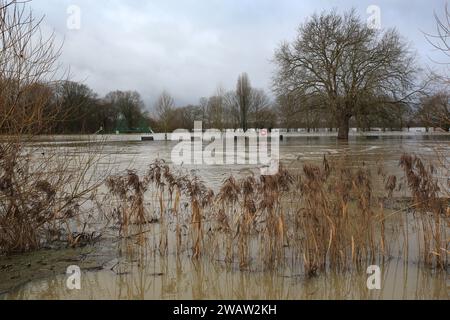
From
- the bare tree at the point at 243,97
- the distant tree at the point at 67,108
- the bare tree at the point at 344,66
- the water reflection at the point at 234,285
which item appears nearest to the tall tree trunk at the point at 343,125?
the bare tree at the point at 344,66

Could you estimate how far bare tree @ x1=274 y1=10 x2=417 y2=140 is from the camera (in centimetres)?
3356

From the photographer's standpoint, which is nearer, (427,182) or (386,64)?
(427,182)

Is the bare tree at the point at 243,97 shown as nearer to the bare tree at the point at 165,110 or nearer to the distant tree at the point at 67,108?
the bare tree at the point at 165,110

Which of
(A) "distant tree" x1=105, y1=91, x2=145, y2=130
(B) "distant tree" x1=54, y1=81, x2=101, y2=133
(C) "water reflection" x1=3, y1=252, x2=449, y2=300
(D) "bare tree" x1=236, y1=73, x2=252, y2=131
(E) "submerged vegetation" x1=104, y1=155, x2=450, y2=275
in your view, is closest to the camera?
(C) "water reflection" x1=3, y1=252, x2=449, y2=300

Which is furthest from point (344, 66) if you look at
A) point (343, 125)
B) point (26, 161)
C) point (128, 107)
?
point (128, 107)

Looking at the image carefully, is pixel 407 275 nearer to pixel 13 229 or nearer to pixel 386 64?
pixel 13 229

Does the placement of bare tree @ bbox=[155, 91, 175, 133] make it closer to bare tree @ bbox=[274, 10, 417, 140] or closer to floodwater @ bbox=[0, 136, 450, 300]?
bare tree @ bbox=[274, 10, 417, 140]

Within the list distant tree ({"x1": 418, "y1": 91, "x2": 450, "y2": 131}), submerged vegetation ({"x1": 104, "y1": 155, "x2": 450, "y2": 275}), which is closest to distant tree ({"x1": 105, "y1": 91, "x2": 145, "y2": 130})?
submerged vegetation ({"x1": 104, "y1": 155, "x2": 450, "y2": 275})

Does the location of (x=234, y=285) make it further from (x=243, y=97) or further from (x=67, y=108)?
(x=243, y=97)

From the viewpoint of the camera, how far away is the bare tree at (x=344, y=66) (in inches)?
1321

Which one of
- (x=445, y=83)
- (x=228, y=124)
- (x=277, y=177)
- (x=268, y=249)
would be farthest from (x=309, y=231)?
(x=228, y=124)

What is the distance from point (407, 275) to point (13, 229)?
18.5 ft

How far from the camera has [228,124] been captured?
200ft

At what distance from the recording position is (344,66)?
3484cm
